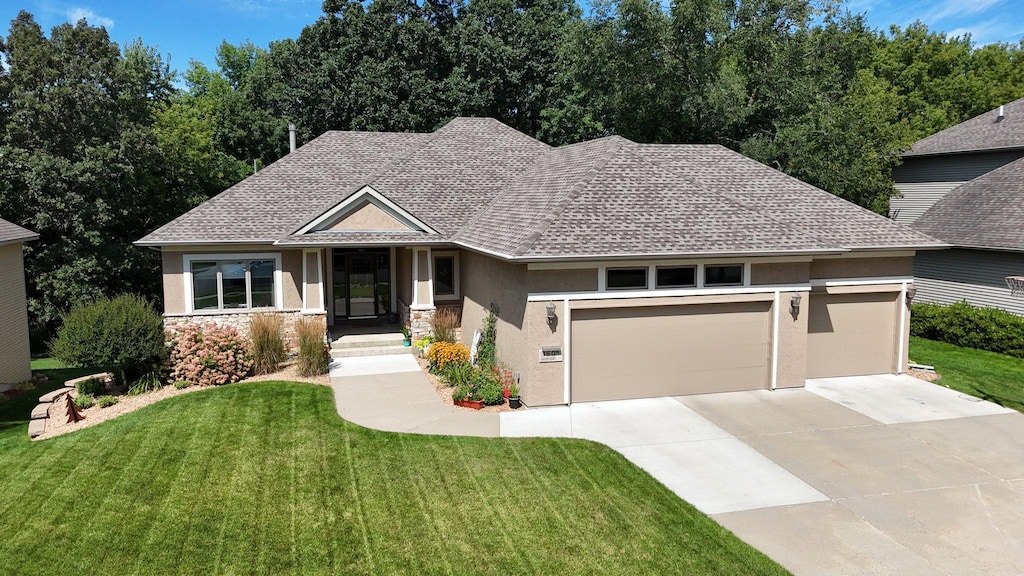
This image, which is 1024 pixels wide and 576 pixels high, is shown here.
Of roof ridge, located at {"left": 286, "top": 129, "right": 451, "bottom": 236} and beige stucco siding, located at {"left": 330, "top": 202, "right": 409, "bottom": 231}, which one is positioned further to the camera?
beige stucco siding, located at {"left": 330, "top": 202, "right": 409, "bottom": 231}

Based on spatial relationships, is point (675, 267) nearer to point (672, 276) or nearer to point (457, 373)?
point (672, 276)

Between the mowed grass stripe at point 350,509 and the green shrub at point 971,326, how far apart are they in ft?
46.4

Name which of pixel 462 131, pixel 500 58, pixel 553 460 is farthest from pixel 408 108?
pixel 553 460

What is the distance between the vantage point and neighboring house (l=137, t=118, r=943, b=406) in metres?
12.5

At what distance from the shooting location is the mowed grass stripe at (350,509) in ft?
23.3

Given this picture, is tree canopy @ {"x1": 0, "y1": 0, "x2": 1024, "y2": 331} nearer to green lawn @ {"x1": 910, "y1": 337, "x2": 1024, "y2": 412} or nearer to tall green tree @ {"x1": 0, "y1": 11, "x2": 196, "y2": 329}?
tall green tree @ {"x1": 0, "y1": 11, "x2": 196, "y2": 329}

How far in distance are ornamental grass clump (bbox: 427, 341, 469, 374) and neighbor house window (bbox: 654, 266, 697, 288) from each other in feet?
15.8

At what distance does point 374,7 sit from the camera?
33000mm

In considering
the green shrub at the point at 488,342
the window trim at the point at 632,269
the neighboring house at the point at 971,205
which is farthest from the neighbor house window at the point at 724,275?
the neighboring house at the point at 971,205

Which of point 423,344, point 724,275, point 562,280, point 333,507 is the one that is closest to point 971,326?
point 724,275

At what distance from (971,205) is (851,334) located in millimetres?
11008

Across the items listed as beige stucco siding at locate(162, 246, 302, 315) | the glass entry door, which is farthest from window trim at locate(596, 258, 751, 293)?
the glass entry door

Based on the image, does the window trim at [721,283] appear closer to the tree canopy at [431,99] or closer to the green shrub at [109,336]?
the green shrub at [109,336]

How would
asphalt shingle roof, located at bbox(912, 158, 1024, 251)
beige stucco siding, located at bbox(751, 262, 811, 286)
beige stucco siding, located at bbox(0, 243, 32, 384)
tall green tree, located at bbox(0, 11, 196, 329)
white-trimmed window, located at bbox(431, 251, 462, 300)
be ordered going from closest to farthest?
beige stucco siding, located at bbox(751, 262, 811, 286) → beige stucco siding, located at bbox(0, 243, 32, 384) → white-trimmed window, located at bbox(431, 251, 462, 300) → asphalt shingle roof, located at bbox(912, 158, 1024, 251) → tall green tree, located at bbox(0, 11, 196, 329)
